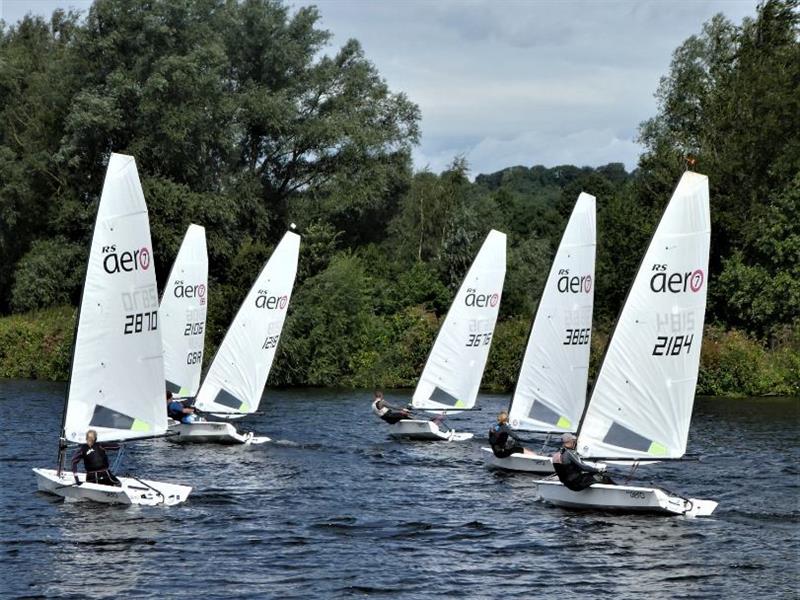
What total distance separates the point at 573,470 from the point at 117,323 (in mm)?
11217

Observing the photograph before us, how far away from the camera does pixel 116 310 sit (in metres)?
29.4

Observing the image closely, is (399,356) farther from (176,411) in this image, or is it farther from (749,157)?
(176,411)

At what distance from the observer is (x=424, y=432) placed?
4253 cm

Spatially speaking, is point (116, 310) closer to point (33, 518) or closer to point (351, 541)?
point (33, 518)

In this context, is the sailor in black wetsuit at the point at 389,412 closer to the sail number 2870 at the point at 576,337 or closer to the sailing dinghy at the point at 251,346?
the sailing dinghy at the point at 251,346

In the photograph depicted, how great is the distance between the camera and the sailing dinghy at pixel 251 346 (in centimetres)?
4256

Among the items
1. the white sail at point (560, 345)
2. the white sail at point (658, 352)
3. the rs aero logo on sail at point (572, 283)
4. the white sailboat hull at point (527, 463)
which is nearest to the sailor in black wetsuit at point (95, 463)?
the white sail at point (658, 352)

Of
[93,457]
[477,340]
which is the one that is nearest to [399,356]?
[477,340]

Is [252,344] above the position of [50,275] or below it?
below

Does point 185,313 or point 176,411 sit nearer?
point 176,411

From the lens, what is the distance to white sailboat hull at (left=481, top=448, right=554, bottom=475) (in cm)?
3497

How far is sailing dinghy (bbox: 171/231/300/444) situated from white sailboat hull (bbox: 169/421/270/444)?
4.87 feet

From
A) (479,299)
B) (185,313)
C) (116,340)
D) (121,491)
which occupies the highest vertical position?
(479,299)

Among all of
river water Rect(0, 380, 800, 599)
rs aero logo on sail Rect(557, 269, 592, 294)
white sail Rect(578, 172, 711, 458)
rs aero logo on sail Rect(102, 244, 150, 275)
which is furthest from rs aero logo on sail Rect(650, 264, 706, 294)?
rs aero logo on sail Rect(102, 244, 150, 275)
